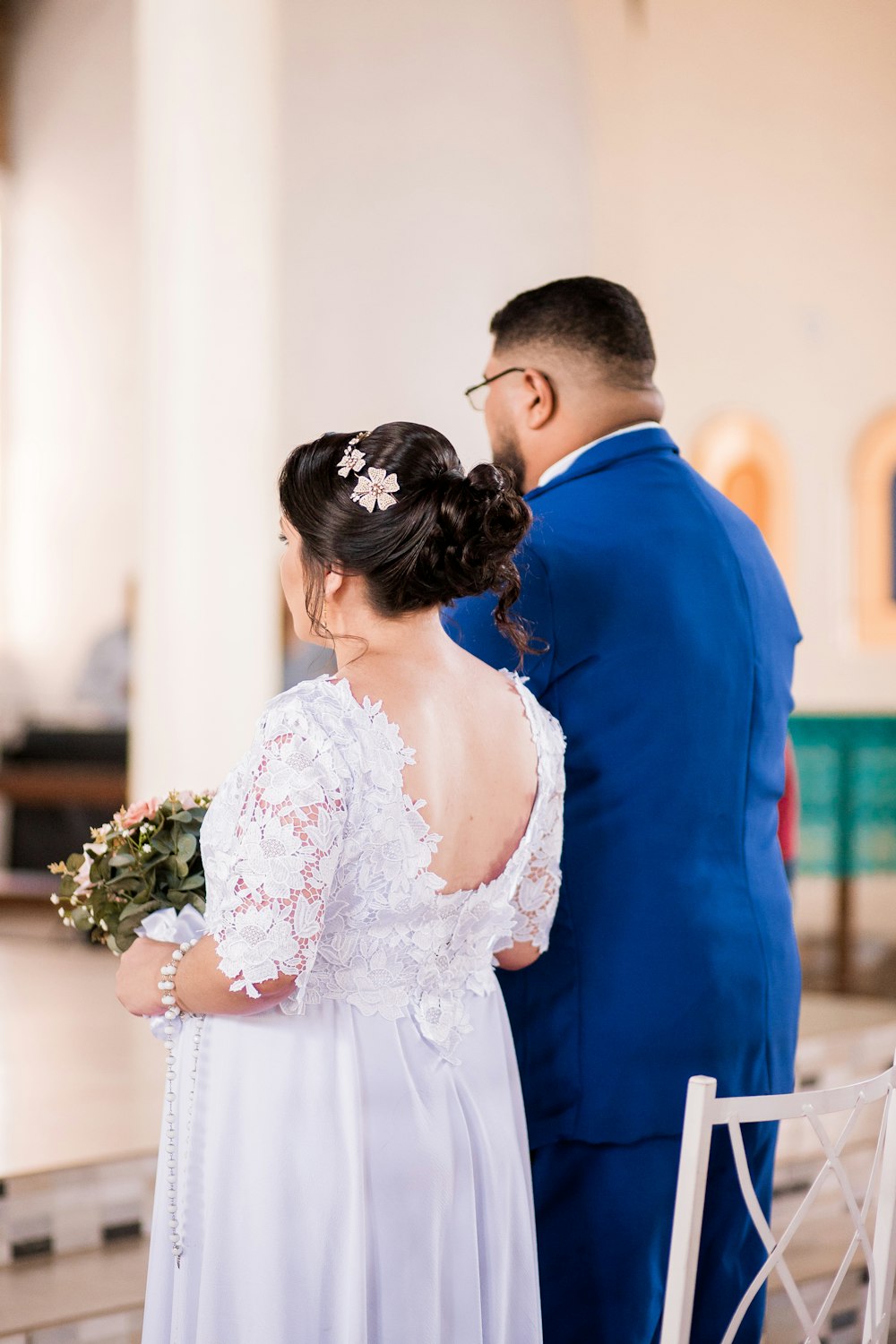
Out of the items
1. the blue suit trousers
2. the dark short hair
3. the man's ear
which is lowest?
the blue suit trousers

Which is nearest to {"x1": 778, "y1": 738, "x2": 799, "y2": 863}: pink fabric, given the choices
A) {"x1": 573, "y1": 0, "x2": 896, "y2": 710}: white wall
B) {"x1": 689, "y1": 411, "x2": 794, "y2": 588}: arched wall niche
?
{"x1": 573, "y1": 0, "x2": 896, "y2": 710}: white wall

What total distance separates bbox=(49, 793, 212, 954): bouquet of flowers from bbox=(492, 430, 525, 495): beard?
0.74 meters

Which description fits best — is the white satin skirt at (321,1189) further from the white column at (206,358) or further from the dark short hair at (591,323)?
the white column at (206,358)

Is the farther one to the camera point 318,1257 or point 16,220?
point 16,220

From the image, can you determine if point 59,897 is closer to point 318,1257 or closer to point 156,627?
point 318,1257

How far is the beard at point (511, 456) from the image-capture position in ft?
7.45

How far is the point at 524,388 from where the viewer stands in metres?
2.23

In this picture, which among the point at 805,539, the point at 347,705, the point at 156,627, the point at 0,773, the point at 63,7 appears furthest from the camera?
the point at 63,7

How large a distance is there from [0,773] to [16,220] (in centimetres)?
460

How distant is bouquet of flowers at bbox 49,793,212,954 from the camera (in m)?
1.88

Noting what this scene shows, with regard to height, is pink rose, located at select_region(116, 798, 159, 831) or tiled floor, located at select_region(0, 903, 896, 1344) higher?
pink rose, located at select_region(116, 798, 159, 831)

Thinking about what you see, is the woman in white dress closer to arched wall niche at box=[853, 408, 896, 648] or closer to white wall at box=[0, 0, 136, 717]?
arched wall niche at box=[853, 408, 896, 648]

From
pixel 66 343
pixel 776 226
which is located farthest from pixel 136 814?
pixel 66 343

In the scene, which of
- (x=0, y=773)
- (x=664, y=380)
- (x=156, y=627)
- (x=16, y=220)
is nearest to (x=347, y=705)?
(x=156, y=627)
